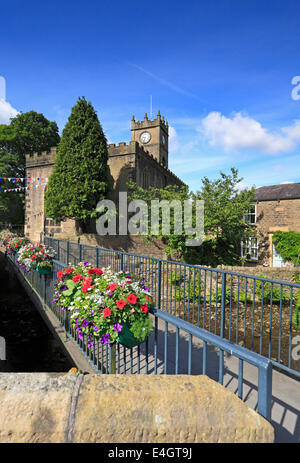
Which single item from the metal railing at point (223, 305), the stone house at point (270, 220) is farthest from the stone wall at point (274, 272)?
the stone house at point (270, 220)

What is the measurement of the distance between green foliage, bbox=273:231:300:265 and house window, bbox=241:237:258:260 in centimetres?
154

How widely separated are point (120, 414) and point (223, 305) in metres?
3.06

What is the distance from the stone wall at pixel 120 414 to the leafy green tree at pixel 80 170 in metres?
16.9

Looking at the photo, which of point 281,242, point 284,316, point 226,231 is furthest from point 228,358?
point 281,242

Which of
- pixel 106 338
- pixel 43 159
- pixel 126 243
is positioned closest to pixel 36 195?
pixel 43 159

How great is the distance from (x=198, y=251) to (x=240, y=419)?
15.8m

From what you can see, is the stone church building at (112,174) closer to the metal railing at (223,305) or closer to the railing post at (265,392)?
the metal railing at (223,305)

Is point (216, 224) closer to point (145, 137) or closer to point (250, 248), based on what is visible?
point (250, 248)

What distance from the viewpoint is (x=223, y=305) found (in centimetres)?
395

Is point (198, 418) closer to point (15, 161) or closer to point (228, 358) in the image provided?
point (228, 358)

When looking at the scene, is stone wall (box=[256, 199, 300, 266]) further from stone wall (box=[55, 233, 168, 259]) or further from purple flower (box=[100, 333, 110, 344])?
purple flower (box=[100, 333, 110, 344])

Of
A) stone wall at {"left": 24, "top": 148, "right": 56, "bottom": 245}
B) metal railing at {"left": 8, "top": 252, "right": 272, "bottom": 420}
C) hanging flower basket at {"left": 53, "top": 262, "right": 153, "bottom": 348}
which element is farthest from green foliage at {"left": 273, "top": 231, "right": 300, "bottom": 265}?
stone wall at {"left": 24, "top": 148, "right": 56, "bottom": 245}

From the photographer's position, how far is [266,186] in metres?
21.7

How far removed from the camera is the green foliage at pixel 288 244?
17.4 metres
